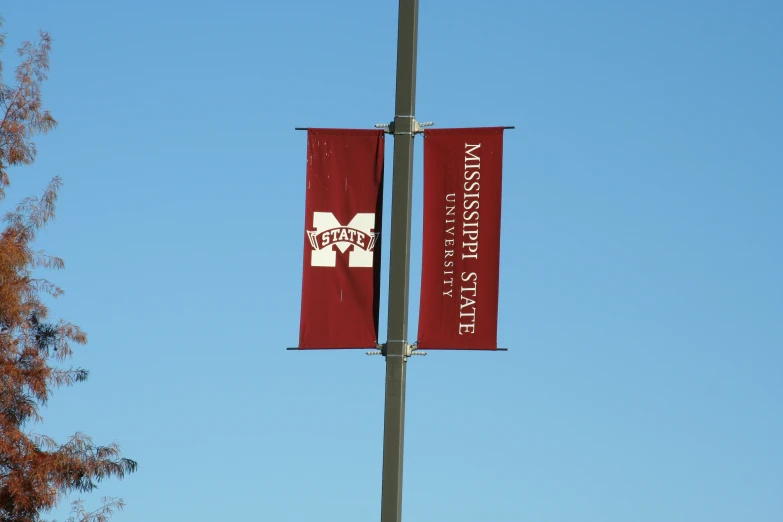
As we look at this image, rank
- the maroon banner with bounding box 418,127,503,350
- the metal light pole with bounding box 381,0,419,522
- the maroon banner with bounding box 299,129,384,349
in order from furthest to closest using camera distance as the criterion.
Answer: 1. the maroon banner with bounding box 299,129,384,349
2. the maroon banner with bounding box 418,127,503,350
3. the metal light pole with bounding box 381,0,419,522

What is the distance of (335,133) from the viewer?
10.9m

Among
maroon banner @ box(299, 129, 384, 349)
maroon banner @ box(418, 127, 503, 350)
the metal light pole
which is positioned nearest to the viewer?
the metal light pole

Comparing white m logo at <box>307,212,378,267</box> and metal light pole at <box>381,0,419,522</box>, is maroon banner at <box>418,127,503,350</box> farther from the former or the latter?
white m logo at <box>307,212,378,267</box>

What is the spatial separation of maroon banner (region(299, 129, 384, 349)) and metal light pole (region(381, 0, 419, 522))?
7.1 inches

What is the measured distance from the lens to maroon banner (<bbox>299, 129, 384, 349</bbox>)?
34.8ft

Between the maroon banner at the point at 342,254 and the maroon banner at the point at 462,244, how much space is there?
17.1 inches

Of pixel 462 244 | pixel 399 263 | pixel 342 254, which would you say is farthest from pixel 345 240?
pixel 462 244

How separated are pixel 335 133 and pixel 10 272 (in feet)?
34.1

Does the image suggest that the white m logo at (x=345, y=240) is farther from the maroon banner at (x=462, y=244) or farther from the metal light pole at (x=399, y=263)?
the maroon banner at (x=462, y=244)

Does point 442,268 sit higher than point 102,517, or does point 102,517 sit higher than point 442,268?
point 442,268

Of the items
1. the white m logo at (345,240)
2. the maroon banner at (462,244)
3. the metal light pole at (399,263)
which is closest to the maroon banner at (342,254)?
the white m logo at (345,240)

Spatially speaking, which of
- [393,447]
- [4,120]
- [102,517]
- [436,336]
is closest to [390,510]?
[393,447]

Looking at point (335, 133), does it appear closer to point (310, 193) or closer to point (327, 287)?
point (310, 193)

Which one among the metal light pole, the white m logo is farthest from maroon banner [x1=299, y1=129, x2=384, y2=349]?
the metal light pole
